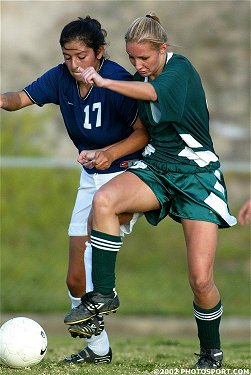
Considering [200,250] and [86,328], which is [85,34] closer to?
[200,250]

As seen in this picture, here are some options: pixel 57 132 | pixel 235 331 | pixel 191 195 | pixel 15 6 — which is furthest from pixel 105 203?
pixel 15 6

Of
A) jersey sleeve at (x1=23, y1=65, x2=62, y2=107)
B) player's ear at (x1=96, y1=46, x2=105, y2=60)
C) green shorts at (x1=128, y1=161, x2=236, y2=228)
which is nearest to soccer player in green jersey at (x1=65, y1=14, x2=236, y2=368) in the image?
green shorts at (x1=128, y1=161, x2=236, y2=228)

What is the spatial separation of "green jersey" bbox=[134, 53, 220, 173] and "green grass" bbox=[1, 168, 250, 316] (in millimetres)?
5756

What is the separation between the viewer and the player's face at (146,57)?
18.1 feet

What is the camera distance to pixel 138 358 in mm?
6805

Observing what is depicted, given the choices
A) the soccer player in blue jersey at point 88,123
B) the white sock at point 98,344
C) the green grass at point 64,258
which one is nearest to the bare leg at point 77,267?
the soccer player in blue jersey at point 88,123

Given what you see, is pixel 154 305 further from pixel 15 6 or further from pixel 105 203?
pixel 15 6

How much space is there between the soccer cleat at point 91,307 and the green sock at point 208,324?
0.67 metres

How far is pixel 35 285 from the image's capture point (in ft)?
37.6

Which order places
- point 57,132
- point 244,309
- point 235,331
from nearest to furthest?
point 235,331 → point 244,309 → point 57,132

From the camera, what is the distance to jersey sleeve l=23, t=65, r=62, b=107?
614 cm

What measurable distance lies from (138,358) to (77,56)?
2.42 meters

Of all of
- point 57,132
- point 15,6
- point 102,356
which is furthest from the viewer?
point 15,6

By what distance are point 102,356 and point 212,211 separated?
1.44 metres
